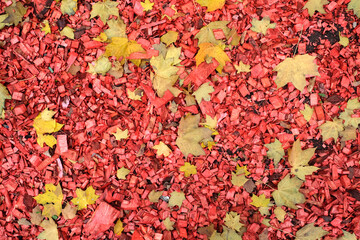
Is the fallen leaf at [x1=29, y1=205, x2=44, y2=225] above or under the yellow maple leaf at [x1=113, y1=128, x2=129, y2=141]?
under

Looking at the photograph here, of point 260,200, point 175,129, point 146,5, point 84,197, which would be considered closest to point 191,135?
point 175,129

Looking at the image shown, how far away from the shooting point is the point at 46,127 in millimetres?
2066

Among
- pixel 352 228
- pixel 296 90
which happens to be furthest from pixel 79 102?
pixel 352 228

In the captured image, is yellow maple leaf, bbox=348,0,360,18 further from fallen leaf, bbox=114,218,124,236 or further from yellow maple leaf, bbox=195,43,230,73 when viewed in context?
fallen leaf, bbox=114,218,124,236

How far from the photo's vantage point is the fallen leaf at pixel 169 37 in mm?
2039

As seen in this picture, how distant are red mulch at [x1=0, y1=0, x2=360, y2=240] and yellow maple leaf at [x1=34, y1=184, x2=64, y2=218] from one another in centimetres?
5

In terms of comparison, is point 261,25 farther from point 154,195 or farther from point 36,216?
point 36,216

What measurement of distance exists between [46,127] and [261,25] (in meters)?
1.83

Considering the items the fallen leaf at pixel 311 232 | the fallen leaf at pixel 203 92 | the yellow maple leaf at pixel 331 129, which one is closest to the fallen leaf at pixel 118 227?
the fallen leaf at pixel 203 92

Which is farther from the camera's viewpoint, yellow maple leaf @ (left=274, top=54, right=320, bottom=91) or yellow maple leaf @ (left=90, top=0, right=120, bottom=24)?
yellow maple leaf @ (left=90, top=0, right=120, bottom=24)

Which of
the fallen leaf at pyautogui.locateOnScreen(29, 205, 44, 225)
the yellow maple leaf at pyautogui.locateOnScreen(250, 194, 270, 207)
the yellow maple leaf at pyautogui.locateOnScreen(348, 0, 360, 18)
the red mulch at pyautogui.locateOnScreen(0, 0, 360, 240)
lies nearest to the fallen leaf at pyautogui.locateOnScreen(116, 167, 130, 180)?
the red mulch at pyautogui.locateOnScreen(0, 0, 360, 240)

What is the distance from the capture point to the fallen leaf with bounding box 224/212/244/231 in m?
2.00

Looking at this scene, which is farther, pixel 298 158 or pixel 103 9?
pixel 103 9

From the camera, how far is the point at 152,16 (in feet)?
6.82
